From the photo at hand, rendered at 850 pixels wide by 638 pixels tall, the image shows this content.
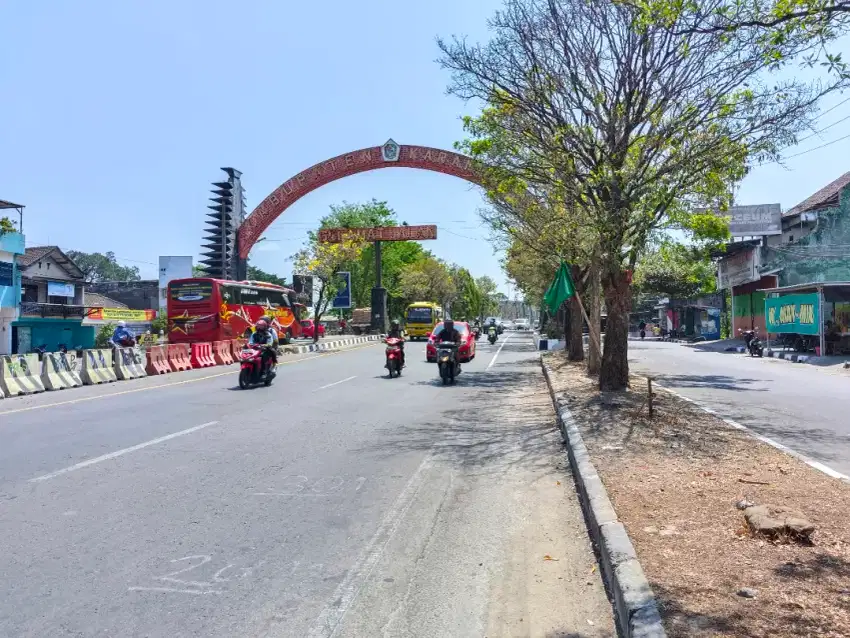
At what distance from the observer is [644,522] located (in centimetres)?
536

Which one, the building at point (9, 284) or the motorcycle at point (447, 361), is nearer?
the motorcycle at point (447, 361)

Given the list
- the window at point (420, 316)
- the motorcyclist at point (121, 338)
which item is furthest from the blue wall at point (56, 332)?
the motorcyclist at point (121, 338)

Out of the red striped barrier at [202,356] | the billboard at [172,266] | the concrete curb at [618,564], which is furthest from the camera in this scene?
the billboard at [172,266]

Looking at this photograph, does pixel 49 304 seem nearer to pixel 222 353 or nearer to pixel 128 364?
pixel 222 353

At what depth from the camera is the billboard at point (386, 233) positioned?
50.8 m

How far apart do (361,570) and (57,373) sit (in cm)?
1571

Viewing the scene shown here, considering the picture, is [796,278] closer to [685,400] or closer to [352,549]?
[685,400]

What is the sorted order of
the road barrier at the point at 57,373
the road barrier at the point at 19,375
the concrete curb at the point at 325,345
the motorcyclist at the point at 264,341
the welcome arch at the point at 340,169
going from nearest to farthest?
the road barrier at the point at 19,375, the motorcyclist at the point at 264,341, the road barrier at the point at 57,373, the concrete curb at the point at 325,345, the welcome arch at the point at 340,169

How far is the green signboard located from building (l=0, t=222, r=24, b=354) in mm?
36739

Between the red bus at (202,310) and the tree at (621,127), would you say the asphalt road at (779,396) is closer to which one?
the tree at (621,127)

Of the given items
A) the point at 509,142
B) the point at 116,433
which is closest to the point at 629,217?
the point at 509,142

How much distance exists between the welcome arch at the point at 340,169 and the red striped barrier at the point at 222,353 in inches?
439

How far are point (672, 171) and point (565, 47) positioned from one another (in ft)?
10.1

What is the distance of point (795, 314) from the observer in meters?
28.4
